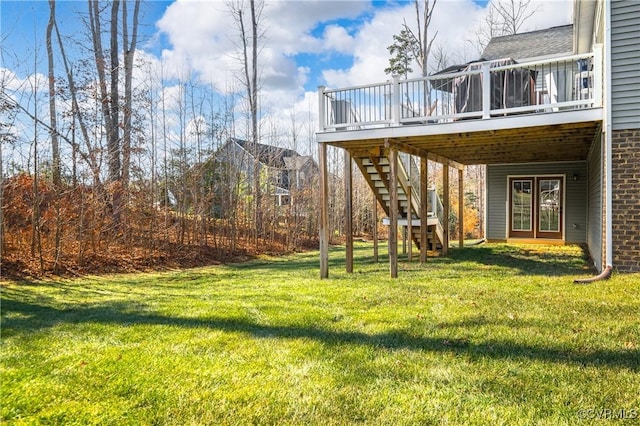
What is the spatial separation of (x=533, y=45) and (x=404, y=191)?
296 inches

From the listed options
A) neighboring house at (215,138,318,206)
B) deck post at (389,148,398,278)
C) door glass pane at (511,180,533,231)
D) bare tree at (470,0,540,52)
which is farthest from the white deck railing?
bare tree at (470,0,540,52)

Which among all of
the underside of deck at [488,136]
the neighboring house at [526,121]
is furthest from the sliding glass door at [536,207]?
the underside of deck at [488,136]

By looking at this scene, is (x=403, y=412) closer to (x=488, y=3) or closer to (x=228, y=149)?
(x=228, y=149)

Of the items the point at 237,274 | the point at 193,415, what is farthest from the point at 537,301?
the point at 237,274

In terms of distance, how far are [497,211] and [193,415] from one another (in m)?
12.1

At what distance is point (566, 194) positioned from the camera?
11766 mm

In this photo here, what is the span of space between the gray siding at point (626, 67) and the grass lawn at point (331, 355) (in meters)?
2.23

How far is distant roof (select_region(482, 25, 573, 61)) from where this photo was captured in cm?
1207

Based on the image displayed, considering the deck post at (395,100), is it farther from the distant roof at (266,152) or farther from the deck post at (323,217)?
the distant roof at (266,152)

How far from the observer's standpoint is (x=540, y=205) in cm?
1216

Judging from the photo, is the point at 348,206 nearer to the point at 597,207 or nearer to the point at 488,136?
the point at 488,136

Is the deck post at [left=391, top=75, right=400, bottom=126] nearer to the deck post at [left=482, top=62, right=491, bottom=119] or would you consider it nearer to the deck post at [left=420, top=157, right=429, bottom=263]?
the deck post at [left=482, top=62, right=491, bottom=119]

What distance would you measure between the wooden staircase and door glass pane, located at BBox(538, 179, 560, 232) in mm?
3735

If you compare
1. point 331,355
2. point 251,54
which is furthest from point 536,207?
point 251,54
